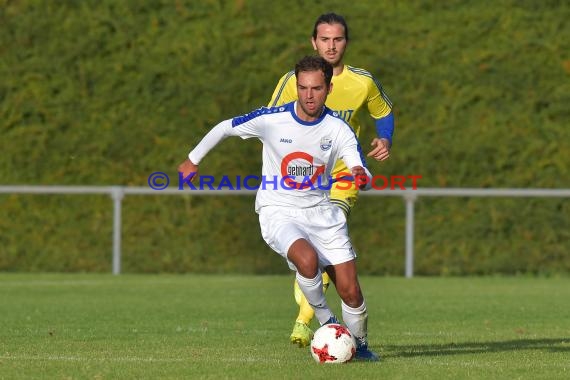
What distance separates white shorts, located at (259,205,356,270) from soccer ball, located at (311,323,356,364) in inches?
19.3

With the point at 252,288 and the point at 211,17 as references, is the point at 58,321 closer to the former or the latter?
the point at 252,288

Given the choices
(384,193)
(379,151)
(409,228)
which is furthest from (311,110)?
(409,228)

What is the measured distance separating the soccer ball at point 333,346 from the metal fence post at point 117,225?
968 centimetres

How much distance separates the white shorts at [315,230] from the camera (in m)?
8.07

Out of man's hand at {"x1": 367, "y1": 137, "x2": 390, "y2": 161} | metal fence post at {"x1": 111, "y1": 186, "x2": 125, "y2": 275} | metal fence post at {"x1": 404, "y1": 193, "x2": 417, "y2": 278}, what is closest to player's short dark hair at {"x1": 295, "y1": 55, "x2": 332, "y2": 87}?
man's hand at {"x1": 367, "y1": 137, "x2": 390, "y2": 161}

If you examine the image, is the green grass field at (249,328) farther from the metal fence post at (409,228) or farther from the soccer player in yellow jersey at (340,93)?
the soccer player in yellow jersey at (340,93)

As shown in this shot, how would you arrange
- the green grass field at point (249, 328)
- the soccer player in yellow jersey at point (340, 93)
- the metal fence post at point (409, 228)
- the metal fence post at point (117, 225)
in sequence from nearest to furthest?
1. the green grass field at point (249, 328)
2. the soccer player in yellow jersey at point (340, 93)
3. the metal fence post at point (409, 228)
4. the metal fence post at point (117, 225)

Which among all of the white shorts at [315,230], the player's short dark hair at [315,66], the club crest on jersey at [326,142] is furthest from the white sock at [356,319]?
the player's short dark hair at [315,66]

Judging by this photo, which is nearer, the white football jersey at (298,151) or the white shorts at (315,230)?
the white shorts at (315,230)

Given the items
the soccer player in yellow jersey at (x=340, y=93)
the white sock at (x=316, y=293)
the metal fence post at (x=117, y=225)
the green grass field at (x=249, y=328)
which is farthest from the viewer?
the metal fence post at (x=117, y=225)

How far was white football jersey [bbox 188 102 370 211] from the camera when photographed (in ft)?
27.0

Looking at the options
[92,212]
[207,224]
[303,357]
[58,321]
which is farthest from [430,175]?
[303,357]

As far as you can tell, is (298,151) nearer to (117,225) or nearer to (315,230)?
(315,230)

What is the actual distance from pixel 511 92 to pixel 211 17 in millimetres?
4206
